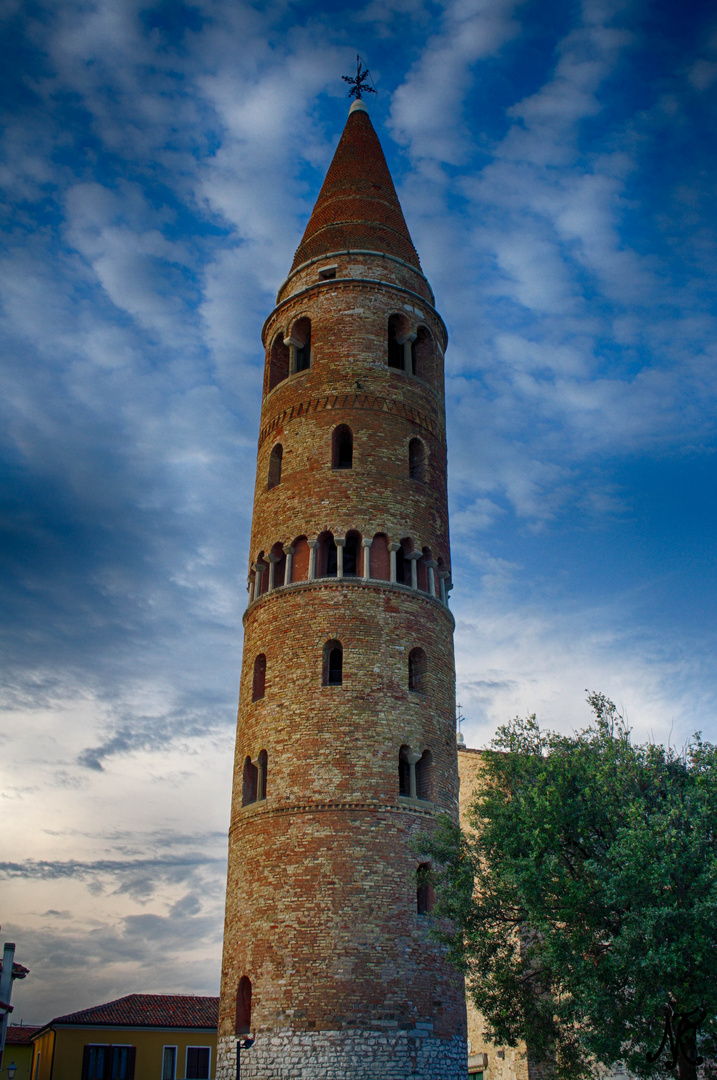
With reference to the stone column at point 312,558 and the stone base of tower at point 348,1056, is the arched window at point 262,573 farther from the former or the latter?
the stone base of tower at point 348,1056

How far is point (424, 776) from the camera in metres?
22.1

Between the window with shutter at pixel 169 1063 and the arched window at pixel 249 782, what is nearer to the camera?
the arched window at pixel 249 782

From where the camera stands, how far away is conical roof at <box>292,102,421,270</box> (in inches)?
1112

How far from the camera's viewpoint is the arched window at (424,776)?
21938mm

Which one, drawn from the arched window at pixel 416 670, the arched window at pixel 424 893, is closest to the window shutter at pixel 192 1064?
the arched window at pixel 424 893

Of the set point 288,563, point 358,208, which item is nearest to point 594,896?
point 288,563

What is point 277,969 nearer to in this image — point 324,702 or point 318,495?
point 324,702

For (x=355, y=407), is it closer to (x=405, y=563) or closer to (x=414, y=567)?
(x=405, y=563)

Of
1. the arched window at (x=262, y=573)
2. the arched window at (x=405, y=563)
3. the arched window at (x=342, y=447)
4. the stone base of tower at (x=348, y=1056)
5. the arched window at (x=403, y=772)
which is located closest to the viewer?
the stone base of tower at (x=348, y=1056)

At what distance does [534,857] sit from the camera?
632 inches

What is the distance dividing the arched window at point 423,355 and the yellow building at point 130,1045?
2525cm

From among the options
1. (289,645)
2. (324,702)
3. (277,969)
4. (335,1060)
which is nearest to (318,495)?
(289,645)

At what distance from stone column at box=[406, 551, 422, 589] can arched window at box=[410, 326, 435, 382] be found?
5883mm

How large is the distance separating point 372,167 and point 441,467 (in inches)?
451
